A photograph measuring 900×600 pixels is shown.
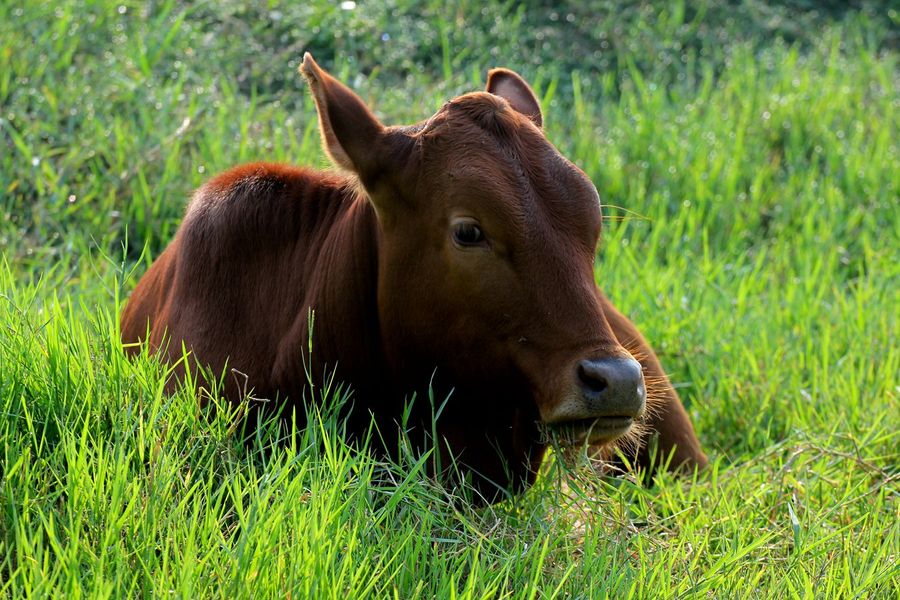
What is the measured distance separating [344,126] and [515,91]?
1.03 meters

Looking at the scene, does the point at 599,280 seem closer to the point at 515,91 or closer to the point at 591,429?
the point at 515,91

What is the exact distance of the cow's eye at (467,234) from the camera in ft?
11.7

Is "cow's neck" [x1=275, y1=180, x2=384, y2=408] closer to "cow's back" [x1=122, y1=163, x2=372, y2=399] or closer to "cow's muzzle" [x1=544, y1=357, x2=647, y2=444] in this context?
"cow's back" [x1=122, y1=163, x2=372, y2=399]

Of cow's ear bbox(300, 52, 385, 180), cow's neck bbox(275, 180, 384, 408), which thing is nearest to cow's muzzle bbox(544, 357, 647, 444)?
cow's neck bbox(275, 180, 384, 408)

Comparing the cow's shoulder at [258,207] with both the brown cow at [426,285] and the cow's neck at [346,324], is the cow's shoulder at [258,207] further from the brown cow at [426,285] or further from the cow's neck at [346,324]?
the cow's neck at [346,324]

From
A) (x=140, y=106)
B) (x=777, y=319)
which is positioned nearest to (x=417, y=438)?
(x=777, y=319)

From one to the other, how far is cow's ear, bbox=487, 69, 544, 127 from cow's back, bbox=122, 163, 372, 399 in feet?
2.31

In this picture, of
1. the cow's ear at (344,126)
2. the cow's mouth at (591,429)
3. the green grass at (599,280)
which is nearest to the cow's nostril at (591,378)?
the cow's mouth at (591,429)

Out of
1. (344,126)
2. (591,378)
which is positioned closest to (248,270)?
(344,126)

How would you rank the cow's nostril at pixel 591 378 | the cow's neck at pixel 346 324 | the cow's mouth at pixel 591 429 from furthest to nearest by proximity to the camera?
the cow's neck at pixel 346 324, the cow's mouth at pixel 591 429, the cow's nostril at pixel 591 378

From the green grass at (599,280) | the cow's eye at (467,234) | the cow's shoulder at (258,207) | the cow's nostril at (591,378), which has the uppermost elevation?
the cow's eye at (467,234)

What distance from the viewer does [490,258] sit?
354 cm

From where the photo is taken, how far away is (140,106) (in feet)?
22.8

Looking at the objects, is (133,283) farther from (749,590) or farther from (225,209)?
(749,590)
